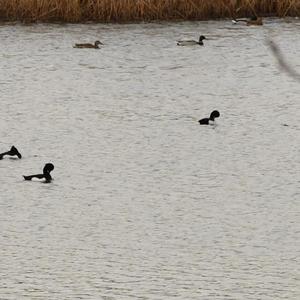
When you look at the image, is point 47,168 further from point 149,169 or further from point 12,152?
point 149,169

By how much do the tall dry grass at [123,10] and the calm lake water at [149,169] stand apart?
1331 mm

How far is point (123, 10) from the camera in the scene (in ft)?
63.2

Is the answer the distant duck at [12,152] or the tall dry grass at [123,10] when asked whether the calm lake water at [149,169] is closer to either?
the distant duck at [12,152]

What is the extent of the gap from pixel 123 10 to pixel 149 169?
937 centimetres

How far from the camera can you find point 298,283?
23.2ft

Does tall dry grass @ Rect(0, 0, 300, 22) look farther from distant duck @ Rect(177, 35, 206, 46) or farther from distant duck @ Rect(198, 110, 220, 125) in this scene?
distant duck @ Rect(198, 110, 220, 125)

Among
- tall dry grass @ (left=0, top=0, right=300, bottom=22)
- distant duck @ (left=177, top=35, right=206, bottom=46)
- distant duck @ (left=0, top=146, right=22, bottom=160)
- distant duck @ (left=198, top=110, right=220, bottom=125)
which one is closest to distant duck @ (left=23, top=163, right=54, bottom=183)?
distant duck @ (left=0, top=146, right=22, bottom=160)

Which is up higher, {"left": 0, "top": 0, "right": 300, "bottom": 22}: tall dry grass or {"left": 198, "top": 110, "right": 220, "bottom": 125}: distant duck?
{"left": 0, "top": 0, "right": 300, "bottom": 22}: tall dry grass

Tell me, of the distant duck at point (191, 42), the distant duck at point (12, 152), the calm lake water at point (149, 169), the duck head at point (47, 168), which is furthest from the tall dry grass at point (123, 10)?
the duck head at point (47, 168)

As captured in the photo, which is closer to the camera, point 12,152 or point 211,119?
point 12,152

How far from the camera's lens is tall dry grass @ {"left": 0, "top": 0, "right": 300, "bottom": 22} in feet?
62.8

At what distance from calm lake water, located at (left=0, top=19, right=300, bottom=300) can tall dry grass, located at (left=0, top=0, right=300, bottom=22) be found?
133 centimetres

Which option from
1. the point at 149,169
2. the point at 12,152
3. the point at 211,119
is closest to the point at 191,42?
the point at 211,119

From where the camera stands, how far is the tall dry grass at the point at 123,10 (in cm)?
1914
